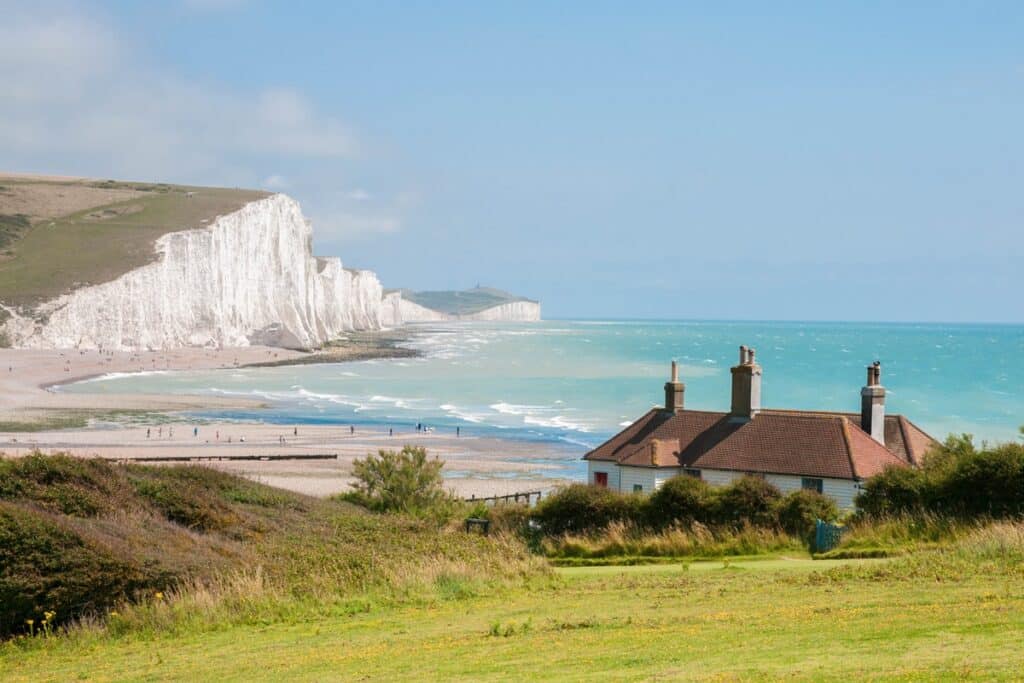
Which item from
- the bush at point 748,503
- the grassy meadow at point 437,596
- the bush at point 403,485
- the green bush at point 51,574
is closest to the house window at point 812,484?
the bush at point 748,503

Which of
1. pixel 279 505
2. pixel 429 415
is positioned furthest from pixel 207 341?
pixel 279 505

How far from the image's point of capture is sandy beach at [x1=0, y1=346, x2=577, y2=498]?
49406mm

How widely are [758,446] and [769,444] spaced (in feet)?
0.80

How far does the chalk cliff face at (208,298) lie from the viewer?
446 ft

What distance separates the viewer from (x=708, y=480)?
27.3m

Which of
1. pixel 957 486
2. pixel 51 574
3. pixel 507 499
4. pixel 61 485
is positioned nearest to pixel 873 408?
pixel 957 486

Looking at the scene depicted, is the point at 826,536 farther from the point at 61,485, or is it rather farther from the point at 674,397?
the point at 61,485

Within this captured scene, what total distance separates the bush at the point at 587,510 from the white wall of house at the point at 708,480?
1887 mm

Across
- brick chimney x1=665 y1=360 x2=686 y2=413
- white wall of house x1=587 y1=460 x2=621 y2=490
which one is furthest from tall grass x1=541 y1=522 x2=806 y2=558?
brick chimney x1=665 y1=360 x2=686 y2=413

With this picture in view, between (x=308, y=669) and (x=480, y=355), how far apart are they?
557 feet

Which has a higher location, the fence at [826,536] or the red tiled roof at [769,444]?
the red tiled roof at [769,444]

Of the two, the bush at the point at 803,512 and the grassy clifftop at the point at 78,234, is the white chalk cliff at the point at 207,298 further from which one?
the bush at the point at 803,512

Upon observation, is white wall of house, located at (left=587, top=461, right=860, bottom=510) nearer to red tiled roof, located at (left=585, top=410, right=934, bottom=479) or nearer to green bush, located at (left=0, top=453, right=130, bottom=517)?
red tiled roof, located at (left=585, top=410, right=934, bottom=479)

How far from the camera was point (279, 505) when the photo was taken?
2339 cm
